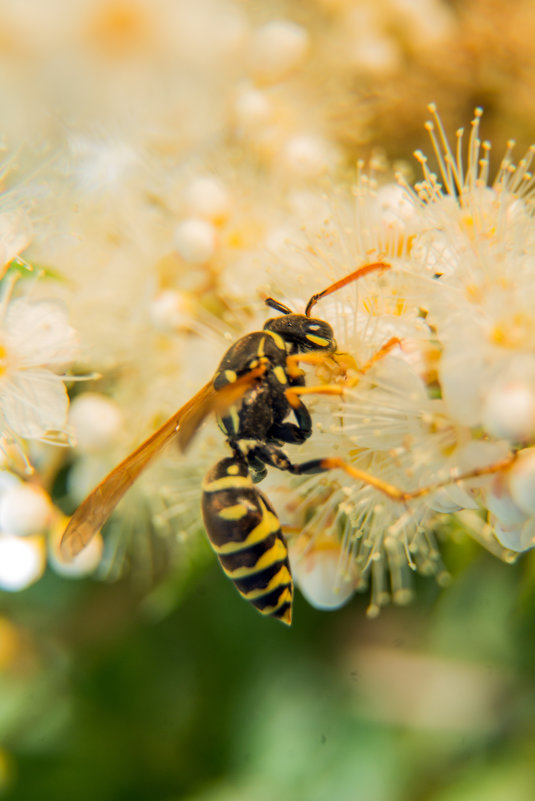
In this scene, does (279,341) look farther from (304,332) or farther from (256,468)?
(256,468)

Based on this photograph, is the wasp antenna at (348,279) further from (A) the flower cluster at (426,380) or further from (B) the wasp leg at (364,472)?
(B) the wasp leg at (364,472)

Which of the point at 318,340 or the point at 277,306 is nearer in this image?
the point at 318,340

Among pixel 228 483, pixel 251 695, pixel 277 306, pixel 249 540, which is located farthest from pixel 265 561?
pixel 251 695

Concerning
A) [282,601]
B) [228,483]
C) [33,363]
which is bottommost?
[282,601]

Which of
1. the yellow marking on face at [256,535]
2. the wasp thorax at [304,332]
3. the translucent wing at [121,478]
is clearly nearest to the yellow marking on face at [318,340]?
the wasp thorax at [304,332]

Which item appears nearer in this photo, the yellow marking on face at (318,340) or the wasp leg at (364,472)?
the wasp leg at (364,472)

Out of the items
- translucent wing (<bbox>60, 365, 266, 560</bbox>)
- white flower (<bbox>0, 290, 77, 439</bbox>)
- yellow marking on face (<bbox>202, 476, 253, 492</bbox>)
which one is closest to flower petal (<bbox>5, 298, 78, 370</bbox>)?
white flower (<bbox>0, 290, 77, 439</bbox>)

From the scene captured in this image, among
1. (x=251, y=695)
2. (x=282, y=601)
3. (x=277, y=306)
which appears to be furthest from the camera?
(x=251, y=695)

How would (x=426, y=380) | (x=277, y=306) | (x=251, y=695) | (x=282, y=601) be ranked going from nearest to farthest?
(x=426, y=380), (x=282, y=601), (x=277, y=306), (x=251, y=695)
